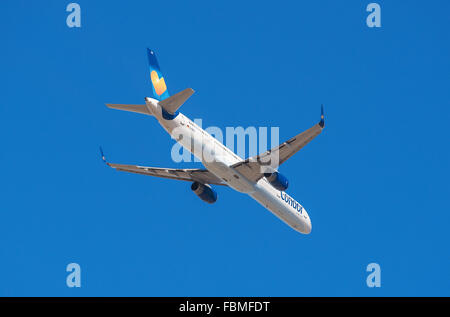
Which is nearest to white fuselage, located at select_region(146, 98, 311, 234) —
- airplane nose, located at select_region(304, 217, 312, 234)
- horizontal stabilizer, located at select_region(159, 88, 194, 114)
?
horizontal stabilizer, located at select_region(159, 88, 194, 114)

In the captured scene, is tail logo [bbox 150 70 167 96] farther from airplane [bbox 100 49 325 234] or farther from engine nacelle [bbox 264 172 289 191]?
engine nacelle [bbox 264 172 289 191]

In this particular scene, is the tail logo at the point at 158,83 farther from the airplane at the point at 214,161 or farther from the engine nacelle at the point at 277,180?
the engine nacelle at the point at 277,180

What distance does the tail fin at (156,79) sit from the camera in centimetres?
4206

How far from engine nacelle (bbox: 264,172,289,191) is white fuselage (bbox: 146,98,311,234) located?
1.88m

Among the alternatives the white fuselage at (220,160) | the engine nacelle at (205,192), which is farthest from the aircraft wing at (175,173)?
the white fuselage at (220,160)

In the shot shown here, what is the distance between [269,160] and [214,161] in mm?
3315

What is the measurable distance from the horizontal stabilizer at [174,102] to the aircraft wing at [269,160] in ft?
18.1

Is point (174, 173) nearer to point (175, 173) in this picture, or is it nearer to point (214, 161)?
point (175, 173)

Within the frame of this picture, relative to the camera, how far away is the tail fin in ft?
138

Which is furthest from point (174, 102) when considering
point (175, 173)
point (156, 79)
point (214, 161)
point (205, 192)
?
point (205, 192)

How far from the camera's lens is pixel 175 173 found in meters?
48.0
